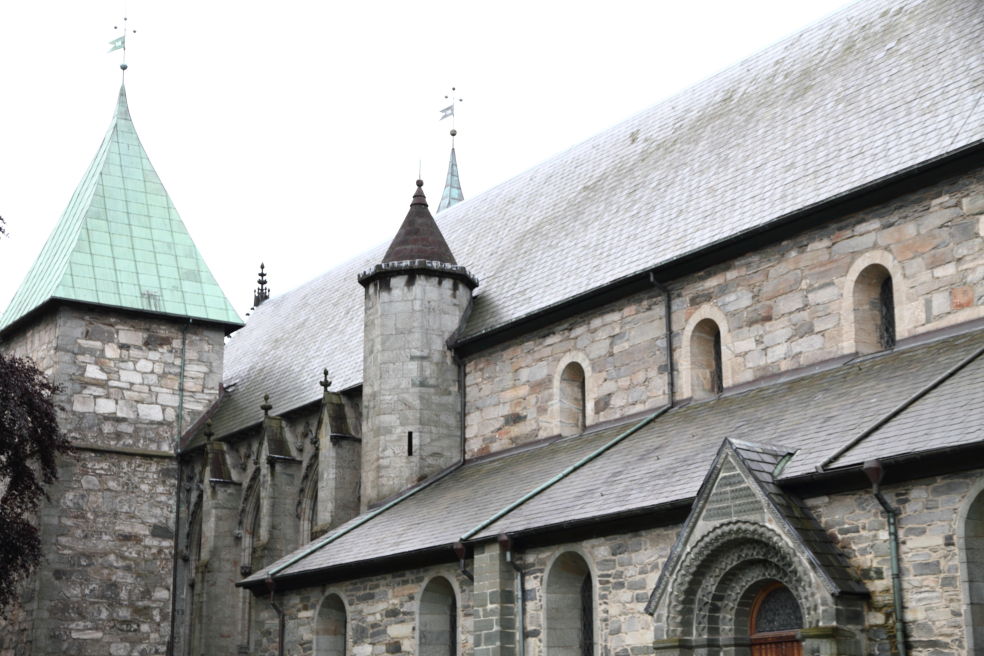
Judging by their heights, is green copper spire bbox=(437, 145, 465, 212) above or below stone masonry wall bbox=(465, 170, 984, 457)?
above

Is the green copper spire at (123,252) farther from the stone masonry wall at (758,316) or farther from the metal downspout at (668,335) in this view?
the metal downspout at (668,335)

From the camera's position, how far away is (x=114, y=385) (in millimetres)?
32750

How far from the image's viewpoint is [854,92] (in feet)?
69.8

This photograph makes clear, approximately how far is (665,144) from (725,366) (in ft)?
22.1

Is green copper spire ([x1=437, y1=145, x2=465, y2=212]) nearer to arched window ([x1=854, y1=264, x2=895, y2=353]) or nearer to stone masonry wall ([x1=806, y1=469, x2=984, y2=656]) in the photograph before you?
arched window ([x1=854, y1=264, x2=895, y2=353])

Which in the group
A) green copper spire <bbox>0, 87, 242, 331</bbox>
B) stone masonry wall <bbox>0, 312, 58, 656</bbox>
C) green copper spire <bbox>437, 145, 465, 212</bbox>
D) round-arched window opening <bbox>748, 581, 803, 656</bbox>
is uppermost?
green copper spire <bbox>437, 145, 465, 212</bbox>

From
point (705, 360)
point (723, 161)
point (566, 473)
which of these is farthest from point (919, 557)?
point (723, 161)

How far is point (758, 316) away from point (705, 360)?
129 cm

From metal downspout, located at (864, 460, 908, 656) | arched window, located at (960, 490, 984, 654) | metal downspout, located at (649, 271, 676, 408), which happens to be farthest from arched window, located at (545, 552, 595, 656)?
arched window, located at (960, 490, 984, 654)

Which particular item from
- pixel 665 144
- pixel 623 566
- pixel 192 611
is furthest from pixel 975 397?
pixel 192 611

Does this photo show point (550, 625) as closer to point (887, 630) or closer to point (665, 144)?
point (887, 630)

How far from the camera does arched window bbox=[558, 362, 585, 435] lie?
23.0 metres

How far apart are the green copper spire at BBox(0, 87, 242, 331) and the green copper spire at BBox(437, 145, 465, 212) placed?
21996 millimetres

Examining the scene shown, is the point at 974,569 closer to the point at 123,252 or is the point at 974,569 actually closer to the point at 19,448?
the point at 19,448
